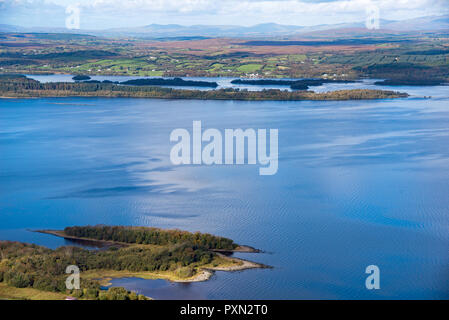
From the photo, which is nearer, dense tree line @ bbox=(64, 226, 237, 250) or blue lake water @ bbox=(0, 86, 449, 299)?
blue lake water @ bbox=(0, 86, 449, 299)

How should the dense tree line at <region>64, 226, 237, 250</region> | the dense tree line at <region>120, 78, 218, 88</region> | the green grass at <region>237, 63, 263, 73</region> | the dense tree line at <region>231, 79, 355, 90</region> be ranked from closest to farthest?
the dense tree line at <region>64, 226, 237, 250</region> → the dense tree line at <region>231, 79, 355, 90</region> → the dense tree line at <region>120, 78, 218, 88</region> → the green grass at <region>237, 63, 263, 73</region>

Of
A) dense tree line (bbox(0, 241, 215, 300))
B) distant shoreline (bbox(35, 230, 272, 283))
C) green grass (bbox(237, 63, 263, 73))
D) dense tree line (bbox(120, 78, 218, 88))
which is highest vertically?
green grass (bbox(237, 63, 263, 73))

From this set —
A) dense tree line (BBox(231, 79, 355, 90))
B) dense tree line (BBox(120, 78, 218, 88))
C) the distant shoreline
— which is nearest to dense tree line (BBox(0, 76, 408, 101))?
dense tree line (BBox(120, 78, 218, 88))

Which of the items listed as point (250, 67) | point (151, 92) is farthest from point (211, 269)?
point (250, 67)

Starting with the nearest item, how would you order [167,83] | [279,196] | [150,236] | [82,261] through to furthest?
[82,261] < [150,236] < [279,196] < [167,83]

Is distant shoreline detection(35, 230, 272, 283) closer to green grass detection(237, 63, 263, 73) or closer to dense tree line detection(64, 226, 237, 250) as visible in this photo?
dense tree line detection(64, 226, 237, 250)

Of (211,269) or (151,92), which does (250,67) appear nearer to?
(151,92)

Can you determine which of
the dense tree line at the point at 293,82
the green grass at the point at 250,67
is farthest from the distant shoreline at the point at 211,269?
the green grass at the point at 250,67

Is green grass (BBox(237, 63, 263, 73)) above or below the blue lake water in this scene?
above
